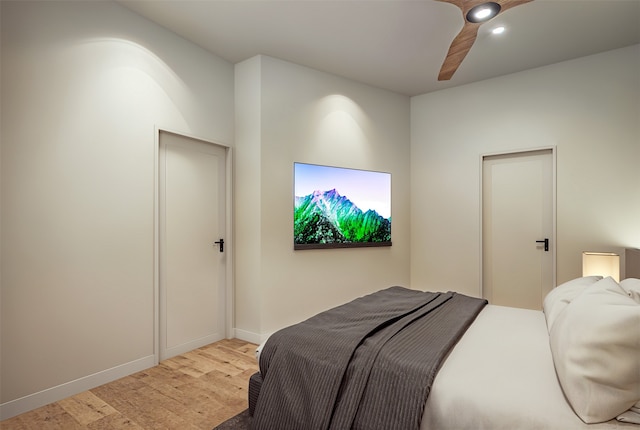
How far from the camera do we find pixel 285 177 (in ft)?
11.8

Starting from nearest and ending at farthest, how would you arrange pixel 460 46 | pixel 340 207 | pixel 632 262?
pixel 460 46, pixel 632 262, pixel 340 207

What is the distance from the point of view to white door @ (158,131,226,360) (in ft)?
10.0

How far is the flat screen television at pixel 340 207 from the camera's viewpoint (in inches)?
146

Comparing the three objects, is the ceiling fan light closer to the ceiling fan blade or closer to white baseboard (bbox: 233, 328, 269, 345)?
the ceiling fan blade

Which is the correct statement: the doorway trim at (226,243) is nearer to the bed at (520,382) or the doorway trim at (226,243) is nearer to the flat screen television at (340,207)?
the flat screen television at (340,207)

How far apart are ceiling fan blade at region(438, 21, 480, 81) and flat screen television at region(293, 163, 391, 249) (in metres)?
1.58

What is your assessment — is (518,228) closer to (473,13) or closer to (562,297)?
(562,297)

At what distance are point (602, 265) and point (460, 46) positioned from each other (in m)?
2.42

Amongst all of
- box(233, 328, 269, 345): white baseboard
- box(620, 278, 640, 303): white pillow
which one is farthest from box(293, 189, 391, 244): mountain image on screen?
box(620, 278, 640, 303): white pillow

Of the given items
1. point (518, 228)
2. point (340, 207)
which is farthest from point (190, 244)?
point (518, 228)

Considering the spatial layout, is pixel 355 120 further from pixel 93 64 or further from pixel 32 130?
pixel 32 130

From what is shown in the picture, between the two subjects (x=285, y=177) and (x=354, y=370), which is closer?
(x=354, y=370)

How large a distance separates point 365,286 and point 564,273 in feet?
7.00

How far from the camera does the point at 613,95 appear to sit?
3475 millimetres
